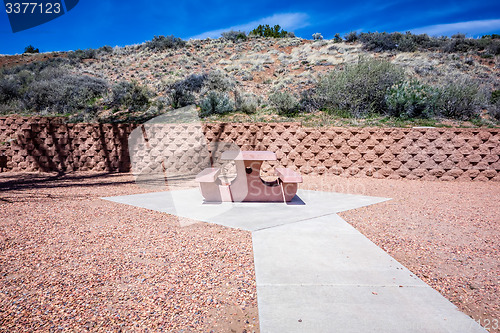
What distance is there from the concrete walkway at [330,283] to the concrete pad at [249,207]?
0.05m

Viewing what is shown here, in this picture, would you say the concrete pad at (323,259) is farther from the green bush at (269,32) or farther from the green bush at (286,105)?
the green bush at (269,32)

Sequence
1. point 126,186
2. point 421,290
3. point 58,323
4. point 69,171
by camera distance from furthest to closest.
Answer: point 69,171, point 126,186, point 421,290, point 58,323

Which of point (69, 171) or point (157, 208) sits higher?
point (69, 171)

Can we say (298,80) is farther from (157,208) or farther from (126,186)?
(157,208)

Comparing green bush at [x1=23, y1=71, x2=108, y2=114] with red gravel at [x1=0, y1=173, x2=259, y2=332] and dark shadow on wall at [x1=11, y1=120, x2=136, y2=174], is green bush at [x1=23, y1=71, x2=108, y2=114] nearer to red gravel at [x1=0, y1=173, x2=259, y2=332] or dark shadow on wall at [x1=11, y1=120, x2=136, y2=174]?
dark shadow on wall at [x1=11, y1=120, x2=136, y2=174]

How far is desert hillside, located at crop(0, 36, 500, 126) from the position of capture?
11.6m

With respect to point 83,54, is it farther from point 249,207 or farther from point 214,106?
point 249,207

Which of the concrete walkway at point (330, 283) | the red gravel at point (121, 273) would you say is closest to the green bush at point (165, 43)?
the red gravel at point (121, 273)

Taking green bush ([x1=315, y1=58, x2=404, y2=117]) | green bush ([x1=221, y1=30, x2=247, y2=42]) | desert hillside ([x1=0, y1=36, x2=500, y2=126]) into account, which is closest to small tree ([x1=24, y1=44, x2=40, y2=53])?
desert hillside ([x1=0, y1=36, x2=500, y2=126])

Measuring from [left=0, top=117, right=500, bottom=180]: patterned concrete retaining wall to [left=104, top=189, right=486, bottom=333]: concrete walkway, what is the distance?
4578 millimetres

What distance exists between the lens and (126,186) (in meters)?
7.82

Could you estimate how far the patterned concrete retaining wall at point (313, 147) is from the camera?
8.65 m

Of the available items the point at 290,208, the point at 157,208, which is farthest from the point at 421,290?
the point at 157,208

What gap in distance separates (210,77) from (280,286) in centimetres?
1700
